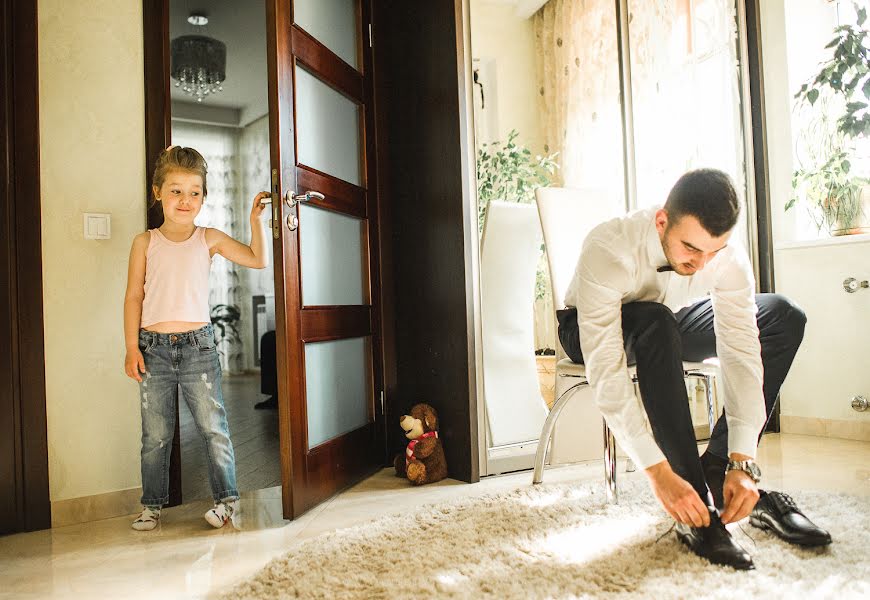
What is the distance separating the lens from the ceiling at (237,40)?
14.9ft

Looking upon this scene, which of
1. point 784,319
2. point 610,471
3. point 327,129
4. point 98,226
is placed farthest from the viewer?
point 327,129

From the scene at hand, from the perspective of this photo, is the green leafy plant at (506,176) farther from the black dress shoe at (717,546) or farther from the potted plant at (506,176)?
the black dress shoe at (717,546)

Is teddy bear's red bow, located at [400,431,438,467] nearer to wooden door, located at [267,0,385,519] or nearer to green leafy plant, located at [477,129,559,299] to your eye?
wooden door, located at [267,0,385,519]

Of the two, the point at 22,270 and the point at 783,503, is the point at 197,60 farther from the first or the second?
the point at 783,503

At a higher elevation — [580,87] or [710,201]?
[580,87]

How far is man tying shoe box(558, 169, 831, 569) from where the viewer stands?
3.80 ft

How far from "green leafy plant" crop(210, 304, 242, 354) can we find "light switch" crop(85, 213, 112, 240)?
4.23m

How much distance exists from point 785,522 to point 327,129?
1.67 meters

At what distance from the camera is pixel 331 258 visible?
205cm

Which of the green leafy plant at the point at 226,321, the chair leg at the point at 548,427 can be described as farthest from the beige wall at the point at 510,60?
the green leafy plant at the point at 226,321

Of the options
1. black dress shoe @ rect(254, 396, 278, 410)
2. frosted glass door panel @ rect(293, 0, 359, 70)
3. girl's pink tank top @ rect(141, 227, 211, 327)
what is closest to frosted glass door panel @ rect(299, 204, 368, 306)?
girl's pink tank top @ rect(141, 227, 211, 327)

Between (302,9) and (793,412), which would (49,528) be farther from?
(793,412)

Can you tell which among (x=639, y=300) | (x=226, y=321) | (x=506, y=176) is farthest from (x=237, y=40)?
(x=639, y=300)

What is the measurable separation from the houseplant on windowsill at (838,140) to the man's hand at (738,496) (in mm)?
1651
